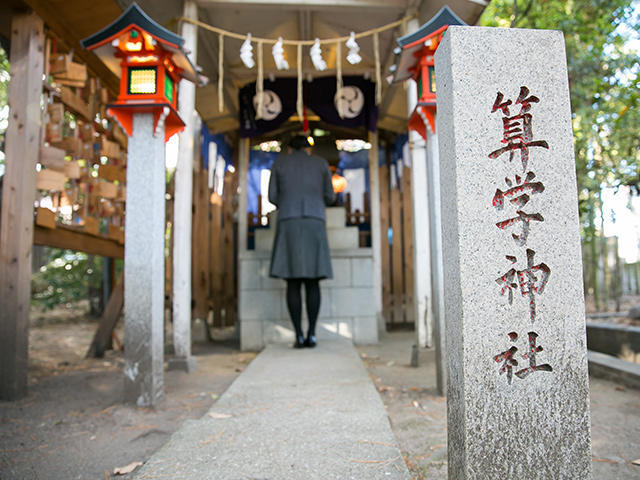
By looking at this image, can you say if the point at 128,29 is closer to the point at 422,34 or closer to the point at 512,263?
the point at 422,34

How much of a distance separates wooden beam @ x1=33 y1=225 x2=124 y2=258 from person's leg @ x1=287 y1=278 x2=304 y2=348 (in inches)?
85.0

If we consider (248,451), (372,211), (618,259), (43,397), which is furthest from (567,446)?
(618,259)

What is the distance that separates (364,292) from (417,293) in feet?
4.94

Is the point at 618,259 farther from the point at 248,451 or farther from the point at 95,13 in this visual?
the point at 95,13

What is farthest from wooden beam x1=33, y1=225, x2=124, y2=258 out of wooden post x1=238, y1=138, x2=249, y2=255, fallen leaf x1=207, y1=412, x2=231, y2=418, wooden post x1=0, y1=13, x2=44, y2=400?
fallen leaf x1=207, y1=412, x2=231, y2=418

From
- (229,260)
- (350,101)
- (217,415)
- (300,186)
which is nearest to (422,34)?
(300,186)

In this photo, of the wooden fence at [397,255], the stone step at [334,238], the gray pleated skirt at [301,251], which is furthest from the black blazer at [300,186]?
the wooden fence at [397,255]

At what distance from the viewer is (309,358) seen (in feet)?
Answer: 14.3

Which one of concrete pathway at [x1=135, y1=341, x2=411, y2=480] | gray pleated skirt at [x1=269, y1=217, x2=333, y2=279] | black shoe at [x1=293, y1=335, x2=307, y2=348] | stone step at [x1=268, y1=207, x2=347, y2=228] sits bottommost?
concrete pathway at [x1=135, y1=341, x2=411, y2=480]

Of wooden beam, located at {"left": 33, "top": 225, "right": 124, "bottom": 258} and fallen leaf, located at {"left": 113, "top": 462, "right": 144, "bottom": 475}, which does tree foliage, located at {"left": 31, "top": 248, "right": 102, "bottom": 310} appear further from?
fallen leaf, located at {"left": 113, "top": 462, "right": 144, "bottom": 475}

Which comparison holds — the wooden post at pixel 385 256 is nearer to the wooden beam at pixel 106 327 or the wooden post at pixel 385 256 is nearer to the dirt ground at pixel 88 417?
the dirt ground at pixel 88 417

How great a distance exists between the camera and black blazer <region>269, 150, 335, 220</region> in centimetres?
501

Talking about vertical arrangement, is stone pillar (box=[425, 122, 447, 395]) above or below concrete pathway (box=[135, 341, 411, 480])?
above

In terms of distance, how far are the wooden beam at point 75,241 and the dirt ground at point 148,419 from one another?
121cm
